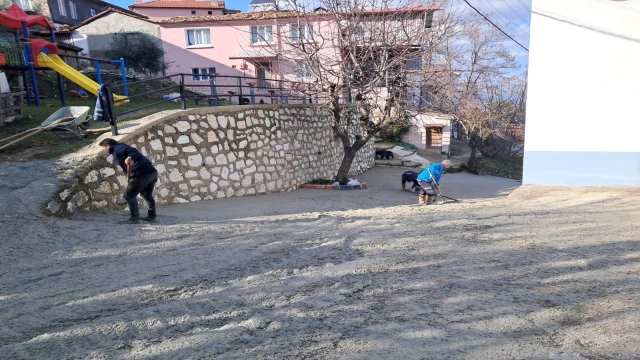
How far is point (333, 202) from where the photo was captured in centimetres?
1002

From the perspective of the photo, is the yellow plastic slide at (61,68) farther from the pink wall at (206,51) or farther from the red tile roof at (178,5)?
the red tile roof at (178,5)

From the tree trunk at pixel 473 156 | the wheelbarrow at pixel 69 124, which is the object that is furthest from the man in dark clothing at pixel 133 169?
the tree trunk at pixel 473 156

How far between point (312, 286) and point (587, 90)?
30.3ft

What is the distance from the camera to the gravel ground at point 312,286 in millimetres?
2674

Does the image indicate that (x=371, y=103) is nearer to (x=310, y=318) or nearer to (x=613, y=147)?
(x=613, y=147)

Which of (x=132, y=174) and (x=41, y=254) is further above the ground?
(x=132, y=174)

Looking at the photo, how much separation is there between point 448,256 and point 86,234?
428cm

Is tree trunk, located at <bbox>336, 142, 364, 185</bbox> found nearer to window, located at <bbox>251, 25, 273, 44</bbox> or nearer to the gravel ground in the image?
window, located at <bbox>251, 25, 273, 44</bbox>

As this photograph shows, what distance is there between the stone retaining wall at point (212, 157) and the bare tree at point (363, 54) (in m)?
1.50

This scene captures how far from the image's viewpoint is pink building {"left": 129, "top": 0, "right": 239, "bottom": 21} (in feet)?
123

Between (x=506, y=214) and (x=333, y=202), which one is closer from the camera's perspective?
(x=506, y=214)

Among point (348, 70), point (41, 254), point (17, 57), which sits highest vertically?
point (17, 57)

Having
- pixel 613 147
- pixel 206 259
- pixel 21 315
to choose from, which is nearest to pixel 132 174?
pixel 206 259

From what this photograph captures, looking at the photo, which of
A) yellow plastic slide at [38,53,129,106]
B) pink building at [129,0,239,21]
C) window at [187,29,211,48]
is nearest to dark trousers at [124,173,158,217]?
yellow plastic slide at [38,53,129,106]
